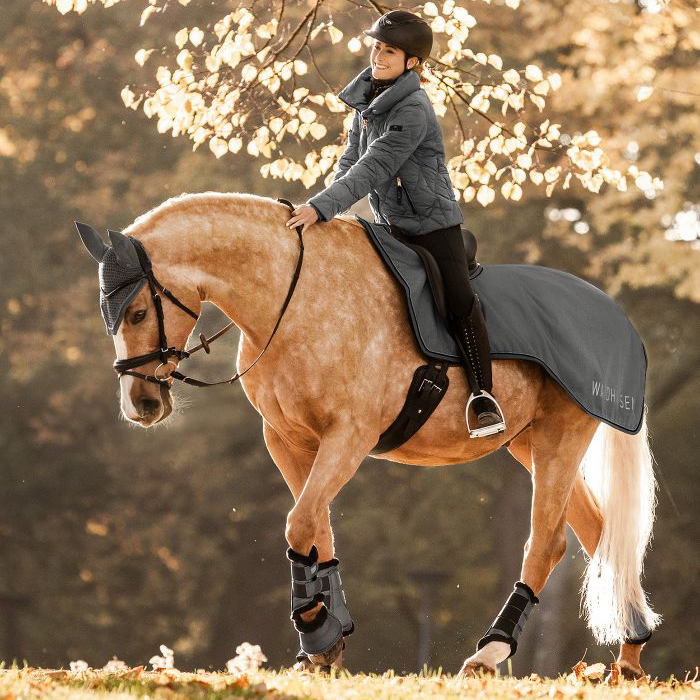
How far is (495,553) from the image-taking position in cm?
2373

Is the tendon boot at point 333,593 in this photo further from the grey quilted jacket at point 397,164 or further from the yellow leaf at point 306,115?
the yellow leaf at point 306,115

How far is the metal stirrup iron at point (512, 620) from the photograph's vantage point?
22.1ft

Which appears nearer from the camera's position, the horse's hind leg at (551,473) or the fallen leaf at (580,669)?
the horse's hind leg at (551,473)

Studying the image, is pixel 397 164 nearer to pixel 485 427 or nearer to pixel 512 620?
pixel 485 427

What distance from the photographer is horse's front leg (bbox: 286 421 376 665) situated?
227 inches

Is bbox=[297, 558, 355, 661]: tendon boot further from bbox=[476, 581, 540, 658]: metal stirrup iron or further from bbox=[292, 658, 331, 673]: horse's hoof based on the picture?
bbox=[476, 581, 540, 658]: metal stirrup iron

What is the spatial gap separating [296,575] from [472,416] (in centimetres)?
133

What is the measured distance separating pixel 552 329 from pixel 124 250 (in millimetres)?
2705

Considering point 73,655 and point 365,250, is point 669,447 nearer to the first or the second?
point 73,655

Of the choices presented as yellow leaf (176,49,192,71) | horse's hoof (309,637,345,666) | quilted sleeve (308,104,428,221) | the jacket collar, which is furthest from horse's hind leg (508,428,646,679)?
yellow leaf (176,49,192,71)

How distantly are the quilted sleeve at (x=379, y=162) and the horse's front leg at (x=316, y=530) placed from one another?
3.72 ft

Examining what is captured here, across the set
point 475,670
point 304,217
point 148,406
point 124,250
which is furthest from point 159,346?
point 475,670

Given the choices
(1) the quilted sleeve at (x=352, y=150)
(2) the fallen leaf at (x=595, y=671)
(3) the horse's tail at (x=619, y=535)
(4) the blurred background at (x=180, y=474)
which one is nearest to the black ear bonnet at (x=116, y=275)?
(1) the quilted sleeve at (x=352, y=150)

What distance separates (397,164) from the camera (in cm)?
607
